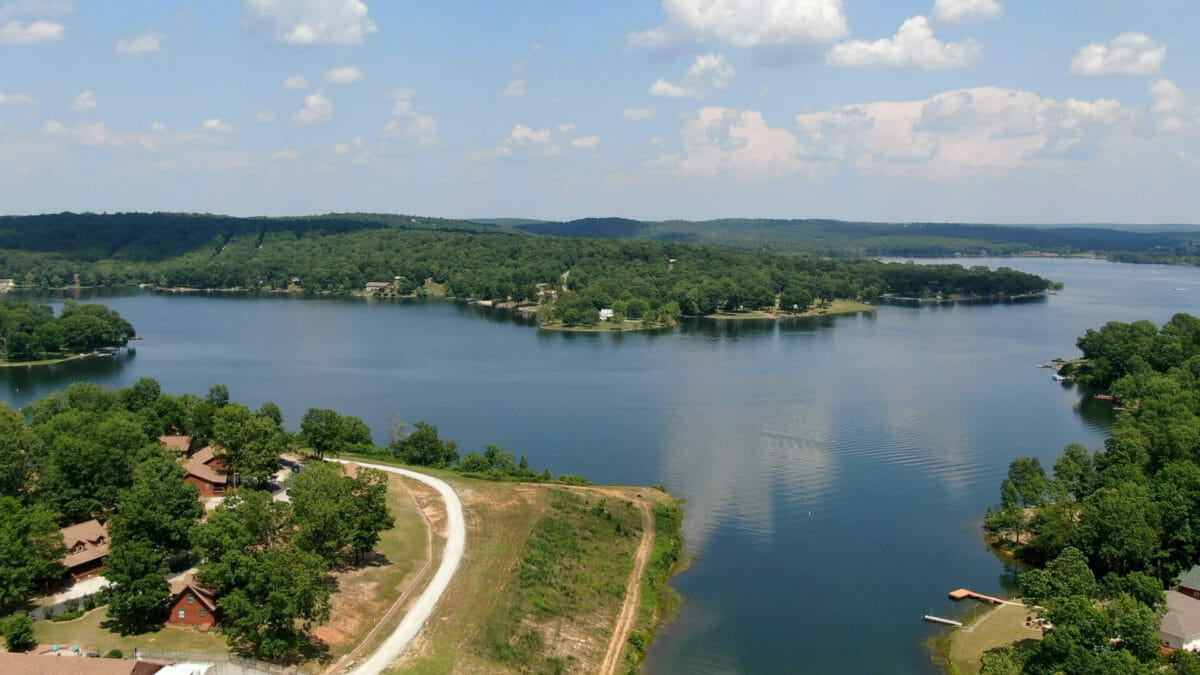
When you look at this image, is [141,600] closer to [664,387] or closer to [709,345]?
[664,387]

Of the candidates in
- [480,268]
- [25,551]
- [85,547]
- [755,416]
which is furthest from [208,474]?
[480,268]

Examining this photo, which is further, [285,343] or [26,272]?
[26,272]

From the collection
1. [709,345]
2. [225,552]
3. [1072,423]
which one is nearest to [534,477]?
[225,552]

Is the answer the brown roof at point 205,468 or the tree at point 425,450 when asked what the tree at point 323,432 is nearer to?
the tree at point 425,450

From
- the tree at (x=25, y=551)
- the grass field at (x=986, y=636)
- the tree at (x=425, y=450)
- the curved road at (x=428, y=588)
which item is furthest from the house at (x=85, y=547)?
the grass field at (x=986, y=636)

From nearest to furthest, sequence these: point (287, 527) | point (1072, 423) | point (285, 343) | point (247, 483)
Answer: point (287, 527) < point (247, 483) < point (1072, 423) < point (285, 343)
